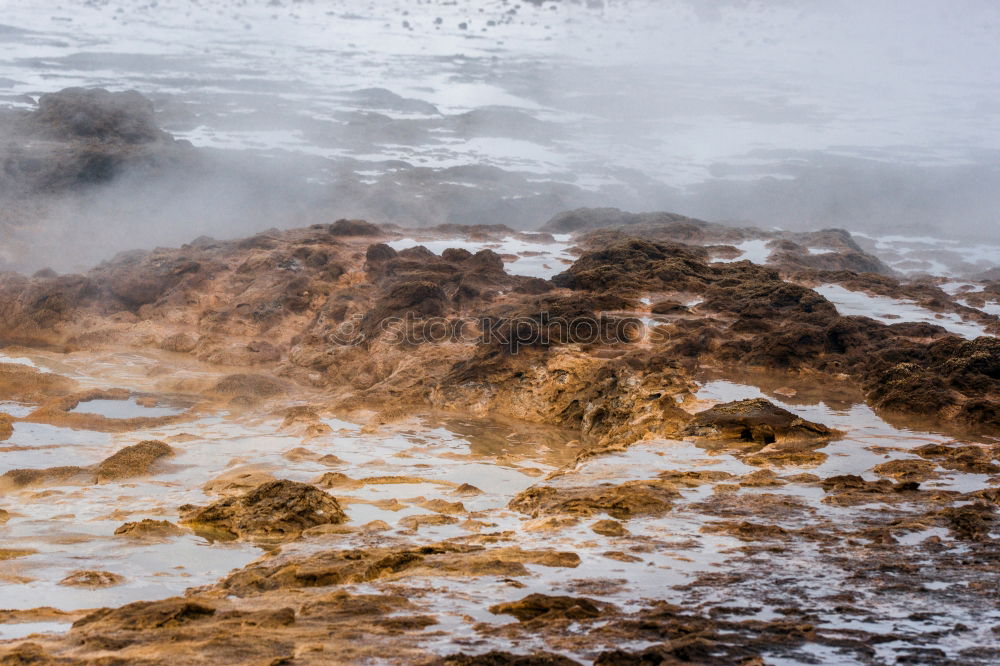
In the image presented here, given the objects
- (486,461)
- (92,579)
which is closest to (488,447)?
(486,461)

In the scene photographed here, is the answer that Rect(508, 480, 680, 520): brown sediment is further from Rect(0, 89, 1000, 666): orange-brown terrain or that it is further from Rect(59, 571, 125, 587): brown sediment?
Rect(59, 571, 125, 587): brown sediment

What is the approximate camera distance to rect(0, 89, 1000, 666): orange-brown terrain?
3838mm

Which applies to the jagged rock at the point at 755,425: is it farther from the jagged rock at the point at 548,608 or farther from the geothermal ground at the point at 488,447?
the jagged rock at the point at 548,608

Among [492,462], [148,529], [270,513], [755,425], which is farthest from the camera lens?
[492,462]

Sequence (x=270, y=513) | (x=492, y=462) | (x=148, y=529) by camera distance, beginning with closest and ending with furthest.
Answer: (x=148, y=529) → (x=270, y=513) → (x=492, y=462)

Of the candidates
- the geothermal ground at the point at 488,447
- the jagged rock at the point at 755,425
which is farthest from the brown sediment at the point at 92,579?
the jagged rock at the point at 755,425

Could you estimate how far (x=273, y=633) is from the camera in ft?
11.9

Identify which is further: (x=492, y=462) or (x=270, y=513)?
(x=492, y=462)

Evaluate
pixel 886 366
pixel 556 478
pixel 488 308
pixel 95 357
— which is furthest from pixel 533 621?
pixel 95 357

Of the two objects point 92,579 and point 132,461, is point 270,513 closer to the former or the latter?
point 92,579

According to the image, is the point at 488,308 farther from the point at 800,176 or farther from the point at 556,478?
the point at 800,176

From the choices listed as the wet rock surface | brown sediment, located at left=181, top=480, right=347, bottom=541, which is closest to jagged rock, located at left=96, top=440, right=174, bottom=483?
the wet rock surface

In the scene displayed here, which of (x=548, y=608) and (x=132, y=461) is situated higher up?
(x=548, y=608)

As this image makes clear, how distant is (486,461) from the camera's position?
801cm
